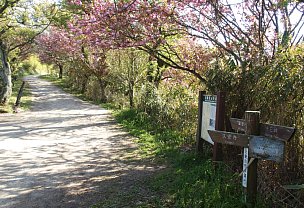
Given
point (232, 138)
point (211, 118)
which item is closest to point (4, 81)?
point (211, 118)

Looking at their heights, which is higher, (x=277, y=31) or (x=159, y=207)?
(x=277, y=31)

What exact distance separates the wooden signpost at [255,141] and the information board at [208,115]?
1.78 m

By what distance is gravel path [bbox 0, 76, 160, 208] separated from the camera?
15.9ft

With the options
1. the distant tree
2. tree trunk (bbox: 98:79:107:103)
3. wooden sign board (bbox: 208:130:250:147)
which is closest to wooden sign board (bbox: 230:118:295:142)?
wooden sign board (bbox: 208:130:250:147)

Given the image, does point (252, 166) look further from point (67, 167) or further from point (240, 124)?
point (67, 167)

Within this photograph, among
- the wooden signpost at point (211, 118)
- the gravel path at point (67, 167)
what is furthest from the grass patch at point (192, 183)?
the gravel path at point (67, 167)

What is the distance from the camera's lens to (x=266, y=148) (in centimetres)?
335

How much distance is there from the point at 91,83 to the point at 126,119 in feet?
34.9

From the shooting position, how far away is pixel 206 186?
4.50 metres

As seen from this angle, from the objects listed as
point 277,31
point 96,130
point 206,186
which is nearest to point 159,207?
point 206,186

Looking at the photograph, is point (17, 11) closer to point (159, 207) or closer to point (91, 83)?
point (91, 83)

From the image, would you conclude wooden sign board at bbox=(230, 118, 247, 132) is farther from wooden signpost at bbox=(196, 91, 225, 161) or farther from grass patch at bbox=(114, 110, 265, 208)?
grass patch at bbox=(114, 110, 265, 208)

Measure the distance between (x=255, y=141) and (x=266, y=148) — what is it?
144mm

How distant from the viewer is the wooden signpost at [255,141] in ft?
10.7
